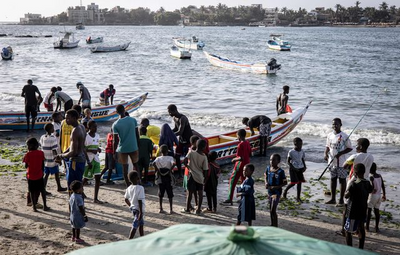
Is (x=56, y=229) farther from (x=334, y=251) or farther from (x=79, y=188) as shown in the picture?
(x=334, y=251)

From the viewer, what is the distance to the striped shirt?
9953mm

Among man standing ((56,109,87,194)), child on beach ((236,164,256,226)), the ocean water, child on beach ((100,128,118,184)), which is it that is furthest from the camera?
the ocean water

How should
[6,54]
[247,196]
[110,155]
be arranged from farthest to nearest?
[6,54], [110,155], [247,196]

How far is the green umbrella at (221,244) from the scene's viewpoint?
3.27 metres

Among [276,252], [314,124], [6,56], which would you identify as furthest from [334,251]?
[6,56]

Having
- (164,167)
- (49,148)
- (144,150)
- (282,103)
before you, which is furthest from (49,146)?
(282,103)

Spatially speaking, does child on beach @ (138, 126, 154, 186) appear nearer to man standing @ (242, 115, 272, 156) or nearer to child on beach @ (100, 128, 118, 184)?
child on beach @ (100, 128, 118, 184)

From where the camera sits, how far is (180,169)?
466 inches

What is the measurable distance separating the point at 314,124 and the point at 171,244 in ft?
65.9

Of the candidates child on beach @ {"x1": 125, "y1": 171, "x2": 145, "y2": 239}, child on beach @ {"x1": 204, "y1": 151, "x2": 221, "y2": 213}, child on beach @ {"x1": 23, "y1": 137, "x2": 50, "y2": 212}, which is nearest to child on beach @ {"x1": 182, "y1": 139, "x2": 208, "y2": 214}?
child on beach @ {"x1": 204, "y1": 151, "x2": 221, "y2": 213}

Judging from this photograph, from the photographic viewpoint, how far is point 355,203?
755 cm

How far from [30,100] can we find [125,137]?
28.3 ft

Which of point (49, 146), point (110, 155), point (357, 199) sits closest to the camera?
point (357, 199)

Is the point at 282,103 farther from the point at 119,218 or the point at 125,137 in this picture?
the point at 119,218
